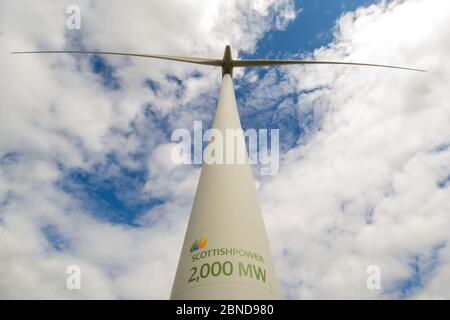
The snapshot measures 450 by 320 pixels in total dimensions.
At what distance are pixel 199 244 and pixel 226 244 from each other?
1.11 m

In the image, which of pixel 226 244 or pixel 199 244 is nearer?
pixel 226 244

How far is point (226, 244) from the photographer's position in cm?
1391

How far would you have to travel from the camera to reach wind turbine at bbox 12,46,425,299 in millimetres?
12782

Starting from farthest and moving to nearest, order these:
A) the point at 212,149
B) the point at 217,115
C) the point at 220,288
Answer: the point at 217,115
the point at 212,149
the point at 220,288

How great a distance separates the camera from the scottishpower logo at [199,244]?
14.3 metres

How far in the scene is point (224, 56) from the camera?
28.9 metres

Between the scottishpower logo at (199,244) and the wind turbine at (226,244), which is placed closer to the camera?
the wind turbine at (226,244)

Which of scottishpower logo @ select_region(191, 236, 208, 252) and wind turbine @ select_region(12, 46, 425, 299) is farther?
scottishpower logo @ select_region(191, 236, 208, 252)

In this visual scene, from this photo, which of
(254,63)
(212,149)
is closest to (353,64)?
(254,63)

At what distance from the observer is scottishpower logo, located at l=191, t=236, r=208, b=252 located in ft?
46.8

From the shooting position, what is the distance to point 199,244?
14.4 m
